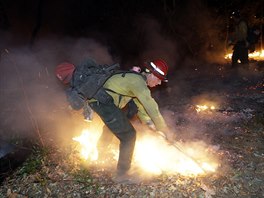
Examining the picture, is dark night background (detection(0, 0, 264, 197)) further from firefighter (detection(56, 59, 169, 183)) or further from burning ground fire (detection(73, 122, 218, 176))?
firefighter (detection(56, 59, 169, 183))

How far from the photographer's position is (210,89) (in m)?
10.0

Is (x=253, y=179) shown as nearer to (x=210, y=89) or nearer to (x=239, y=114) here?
(x=239, y=114)

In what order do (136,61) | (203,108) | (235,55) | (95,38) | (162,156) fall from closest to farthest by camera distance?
1. (162,156)
2. (203,108)
3. (235,55)
4. (95,38)
5. (136,61)

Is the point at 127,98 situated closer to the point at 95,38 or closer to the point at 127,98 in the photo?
the point at 127,98

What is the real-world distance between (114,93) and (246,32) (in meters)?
9.52

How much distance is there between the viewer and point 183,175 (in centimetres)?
483

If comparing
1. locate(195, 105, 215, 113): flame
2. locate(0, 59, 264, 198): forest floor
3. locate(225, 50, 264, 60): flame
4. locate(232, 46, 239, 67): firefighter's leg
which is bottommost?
locate(0, 59, 264, 198): forest floor

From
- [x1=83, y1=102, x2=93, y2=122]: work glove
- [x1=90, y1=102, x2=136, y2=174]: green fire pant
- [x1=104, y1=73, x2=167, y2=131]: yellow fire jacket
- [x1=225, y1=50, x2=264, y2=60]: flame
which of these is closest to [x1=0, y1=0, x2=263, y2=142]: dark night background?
[x1=225, y1=50, x2=264, y2=60]: flame

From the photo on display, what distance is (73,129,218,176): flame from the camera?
5004 millimetres

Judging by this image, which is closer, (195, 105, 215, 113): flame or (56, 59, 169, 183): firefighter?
(56, 59, 169, 183): firefighter

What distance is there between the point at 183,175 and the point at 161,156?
2.47 ft

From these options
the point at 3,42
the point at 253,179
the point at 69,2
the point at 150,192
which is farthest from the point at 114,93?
the point at 69,2

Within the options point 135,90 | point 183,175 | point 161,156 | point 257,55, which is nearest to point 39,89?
point 161,156

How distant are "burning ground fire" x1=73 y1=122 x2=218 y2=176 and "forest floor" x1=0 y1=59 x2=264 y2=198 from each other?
11 cm
